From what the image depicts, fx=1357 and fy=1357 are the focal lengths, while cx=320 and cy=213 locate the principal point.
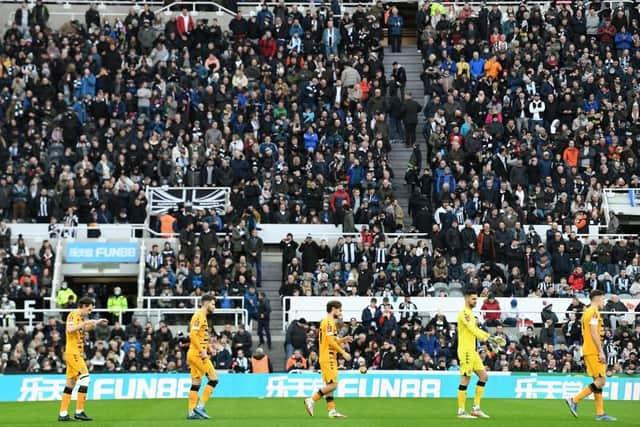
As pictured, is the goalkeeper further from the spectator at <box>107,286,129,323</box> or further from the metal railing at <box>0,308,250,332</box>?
→ the spectator at <box>107,286,129,323</box>

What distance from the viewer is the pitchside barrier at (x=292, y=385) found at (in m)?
34.1

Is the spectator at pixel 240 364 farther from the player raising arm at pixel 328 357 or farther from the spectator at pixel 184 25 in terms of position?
the spectator at pixel 184 25

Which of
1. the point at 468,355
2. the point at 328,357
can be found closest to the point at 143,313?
the point at 328,357

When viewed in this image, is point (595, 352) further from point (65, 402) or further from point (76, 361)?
point (65, 402)

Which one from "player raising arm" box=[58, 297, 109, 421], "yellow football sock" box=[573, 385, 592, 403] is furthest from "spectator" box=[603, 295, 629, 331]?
"player raising arm" box=[58, 297, 109, 421]

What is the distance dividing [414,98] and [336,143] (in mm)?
5763

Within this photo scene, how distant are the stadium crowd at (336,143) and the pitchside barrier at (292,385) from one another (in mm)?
2386

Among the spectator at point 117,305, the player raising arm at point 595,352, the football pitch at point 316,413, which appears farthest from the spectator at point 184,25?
the player raising arm at point 595,352

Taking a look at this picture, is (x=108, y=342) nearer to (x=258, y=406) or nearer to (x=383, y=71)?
(x=258, y=406)

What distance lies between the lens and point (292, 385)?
113 feet

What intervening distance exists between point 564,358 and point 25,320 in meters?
15.4

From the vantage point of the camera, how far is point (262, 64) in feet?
159

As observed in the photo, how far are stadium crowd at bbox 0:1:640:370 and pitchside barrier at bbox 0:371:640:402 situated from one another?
2386 mm

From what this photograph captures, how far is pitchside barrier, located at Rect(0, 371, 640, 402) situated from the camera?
34.1 metres
